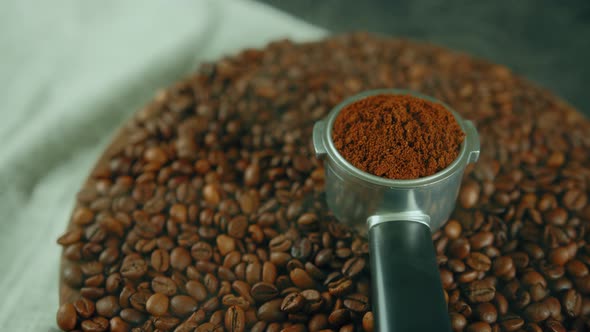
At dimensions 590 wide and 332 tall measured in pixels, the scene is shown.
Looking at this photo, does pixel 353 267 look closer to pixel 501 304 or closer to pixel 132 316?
pixel 501 304

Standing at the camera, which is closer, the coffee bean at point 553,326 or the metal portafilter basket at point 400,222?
the metal portafilter basket at point 400,222

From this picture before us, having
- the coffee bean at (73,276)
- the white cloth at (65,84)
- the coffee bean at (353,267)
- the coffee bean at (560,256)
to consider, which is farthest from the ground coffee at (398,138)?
the white cloth at (65,84)

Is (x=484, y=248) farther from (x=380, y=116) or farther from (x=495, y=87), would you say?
(x=495, y=87)

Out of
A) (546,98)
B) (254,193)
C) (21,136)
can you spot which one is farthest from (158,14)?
(546,98)

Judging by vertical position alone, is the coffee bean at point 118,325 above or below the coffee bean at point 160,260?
below

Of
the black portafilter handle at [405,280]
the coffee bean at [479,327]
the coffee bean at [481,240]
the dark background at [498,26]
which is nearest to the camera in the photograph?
the black portafilter handle at [405,280]

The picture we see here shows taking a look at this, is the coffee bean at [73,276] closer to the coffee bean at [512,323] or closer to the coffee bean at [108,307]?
the coffee bean at [108,307]
